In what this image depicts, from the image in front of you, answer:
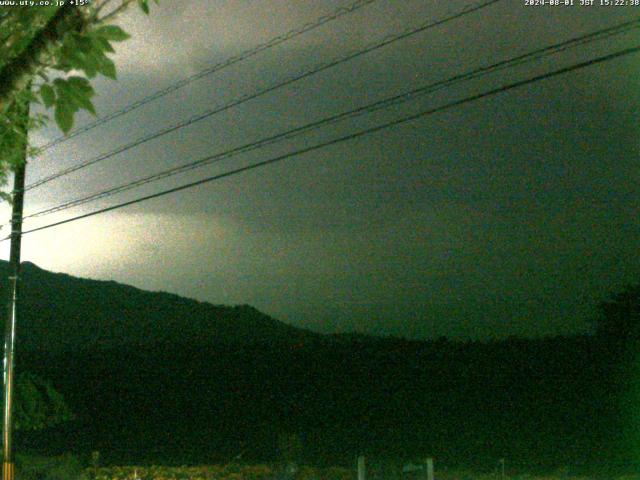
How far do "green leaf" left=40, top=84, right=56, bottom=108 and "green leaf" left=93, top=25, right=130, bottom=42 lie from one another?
291mm

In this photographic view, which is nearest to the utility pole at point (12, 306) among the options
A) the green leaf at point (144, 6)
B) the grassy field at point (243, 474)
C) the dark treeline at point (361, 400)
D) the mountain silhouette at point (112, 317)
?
the grassy field at point (243, 474)

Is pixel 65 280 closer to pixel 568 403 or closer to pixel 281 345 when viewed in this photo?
pixel 281 345

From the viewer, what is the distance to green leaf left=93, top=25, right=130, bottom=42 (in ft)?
11.9

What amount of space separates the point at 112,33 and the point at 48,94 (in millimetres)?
353

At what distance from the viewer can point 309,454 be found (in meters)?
26.2

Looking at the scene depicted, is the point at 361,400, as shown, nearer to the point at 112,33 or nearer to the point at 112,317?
the point at 112,33

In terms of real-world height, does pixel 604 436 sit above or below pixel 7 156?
below

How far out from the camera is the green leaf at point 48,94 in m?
3.52

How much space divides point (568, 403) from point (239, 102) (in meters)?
15.3

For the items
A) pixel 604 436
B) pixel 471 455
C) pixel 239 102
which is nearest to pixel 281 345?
pixel 471 455

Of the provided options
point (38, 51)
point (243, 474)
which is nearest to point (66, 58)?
point (38, 51)

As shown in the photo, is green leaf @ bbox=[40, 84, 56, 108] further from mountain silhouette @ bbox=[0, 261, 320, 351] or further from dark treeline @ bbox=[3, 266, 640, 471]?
mountain silhouette @ bbox=[0, 261, 320, 351]

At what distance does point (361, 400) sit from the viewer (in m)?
30.6

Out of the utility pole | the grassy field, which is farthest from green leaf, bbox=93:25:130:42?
the utility pole
